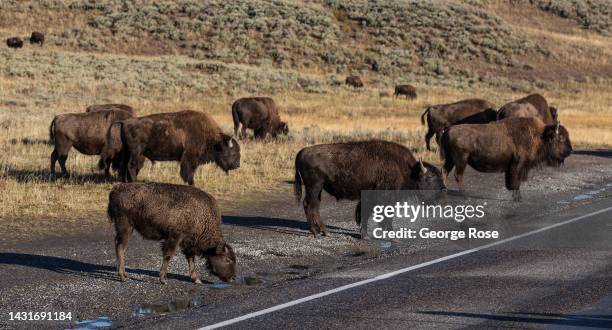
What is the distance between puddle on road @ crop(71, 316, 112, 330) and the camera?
350 inches

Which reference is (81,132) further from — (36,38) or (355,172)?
(36,38)

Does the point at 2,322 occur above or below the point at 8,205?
above

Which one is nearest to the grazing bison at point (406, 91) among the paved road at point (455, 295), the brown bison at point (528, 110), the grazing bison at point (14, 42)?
the brown bison at point (528, 110)

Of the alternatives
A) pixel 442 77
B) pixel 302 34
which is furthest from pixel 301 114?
pixel 302 34

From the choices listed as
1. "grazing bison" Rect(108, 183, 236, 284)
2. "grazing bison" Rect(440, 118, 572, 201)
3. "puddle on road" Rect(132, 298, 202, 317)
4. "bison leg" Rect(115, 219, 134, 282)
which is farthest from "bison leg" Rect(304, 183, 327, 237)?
"grazing bison" Rect(440, 118, 572, 201)

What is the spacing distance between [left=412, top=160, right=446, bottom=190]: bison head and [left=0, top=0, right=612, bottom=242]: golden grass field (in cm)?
500

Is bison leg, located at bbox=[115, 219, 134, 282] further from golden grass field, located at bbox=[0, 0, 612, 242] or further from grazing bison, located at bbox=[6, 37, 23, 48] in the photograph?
grazing bison, located at bbox=[6, 37, 23, 48]

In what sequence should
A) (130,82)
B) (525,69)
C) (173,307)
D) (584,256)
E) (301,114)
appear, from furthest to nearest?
(525,69), (130,82), (301,114), (584,256), (173,307)

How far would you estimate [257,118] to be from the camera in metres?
31.4

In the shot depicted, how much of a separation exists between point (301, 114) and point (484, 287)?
33.0 m

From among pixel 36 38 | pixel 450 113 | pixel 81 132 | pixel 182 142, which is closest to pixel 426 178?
pixel 182 142

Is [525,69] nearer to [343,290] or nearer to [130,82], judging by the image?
[130,82]

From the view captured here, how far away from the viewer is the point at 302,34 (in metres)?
72.2

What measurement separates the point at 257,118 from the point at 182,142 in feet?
43.0
